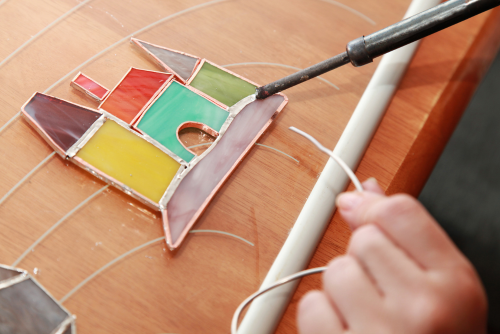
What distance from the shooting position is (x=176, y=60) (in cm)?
60

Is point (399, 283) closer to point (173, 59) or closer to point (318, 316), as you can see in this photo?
point (318, 316)

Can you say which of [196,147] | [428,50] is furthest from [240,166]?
[428,50]

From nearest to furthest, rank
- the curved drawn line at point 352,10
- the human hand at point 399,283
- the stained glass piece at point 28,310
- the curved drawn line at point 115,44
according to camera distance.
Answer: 1. the human hand at point 399,283
2. the stained glass piece at point 28,310
3. the curved drawn line at point 115,44
4. the curved drawn line at point 352,10

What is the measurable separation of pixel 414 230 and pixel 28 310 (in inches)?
17.5

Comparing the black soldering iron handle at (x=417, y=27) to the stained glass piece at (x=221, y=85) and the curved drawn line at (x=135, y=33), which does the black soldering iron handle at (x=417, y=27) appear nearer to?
the stained glass piece at (x=221, y=85)

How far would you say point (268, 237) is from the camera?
1.70ft

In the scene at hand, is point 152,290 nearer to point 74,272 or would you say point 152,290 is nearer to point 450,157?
point 74,272

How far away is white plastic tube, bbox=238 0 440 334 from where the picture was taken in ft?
1.53

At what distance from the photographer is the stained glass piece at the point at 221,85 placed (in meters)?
0.59

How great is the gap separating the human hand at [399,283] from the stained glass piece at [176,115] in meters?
0.30

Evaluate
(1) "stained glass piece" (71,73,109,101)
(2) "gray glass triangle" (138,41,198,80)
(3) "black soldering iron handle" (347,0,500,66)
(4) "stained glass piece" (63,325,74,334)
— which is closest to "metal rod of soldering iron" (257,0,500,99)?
(3) "black soldering iron handle" (347,0,500,66)

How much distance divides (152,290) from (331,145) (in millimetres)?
350

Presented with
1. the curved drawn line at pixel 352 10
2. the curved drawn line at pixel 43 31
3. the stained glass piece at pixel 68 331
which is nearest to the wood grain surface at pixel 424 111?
the curved drawn line at pixel 352 10

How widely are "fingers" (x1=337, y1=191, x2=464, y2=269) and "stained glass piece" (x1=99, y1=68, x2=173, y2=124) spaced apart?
1.29ft
